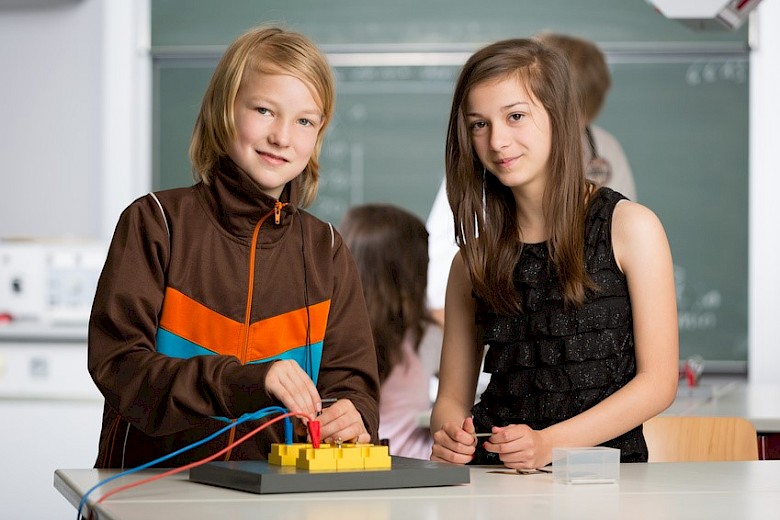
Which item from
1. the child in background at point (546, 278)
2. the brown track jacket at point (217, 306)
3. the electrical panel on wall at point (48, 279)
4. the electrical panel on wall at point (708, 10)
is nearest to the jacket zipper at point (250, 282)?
the brown track jacket at point (217, 306)

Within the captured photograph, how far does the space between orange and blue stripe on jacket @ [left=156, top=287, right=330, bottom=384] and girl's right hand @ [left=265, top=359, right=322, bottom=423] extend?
0.86ft

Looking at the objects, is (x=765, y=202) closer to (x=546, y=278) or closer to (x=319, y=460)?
(x=546, y=278)

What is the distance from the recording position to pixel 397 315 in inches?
121

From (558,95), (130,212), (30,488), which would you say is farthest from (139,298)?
(30,488)

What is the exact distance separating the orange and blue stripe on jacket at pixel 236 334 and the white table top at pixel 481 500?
214mm

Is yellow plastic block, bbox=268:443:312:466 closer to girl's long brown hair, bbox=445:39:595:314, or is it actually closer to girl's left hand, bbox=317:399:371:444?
girl's left hand, bbox=317:399:371:444

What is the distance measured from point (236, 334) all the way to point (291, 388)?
30cm

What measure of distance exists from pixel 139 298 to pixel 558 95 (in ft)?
2.59

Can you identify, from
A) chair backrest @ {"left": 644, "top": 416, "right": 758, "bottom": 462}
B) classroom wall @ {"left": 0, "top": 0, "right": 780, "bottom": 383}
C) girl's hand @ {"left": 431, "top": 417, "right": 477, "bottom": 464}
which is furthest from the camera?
classroom wall @ {"left": 0, "top": 0, "right": 780, "bottom": 383}

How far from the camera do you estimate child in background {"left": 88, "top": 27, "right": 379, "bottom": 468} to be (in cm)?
156

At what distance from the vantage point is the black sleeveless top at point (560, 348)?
1.82 m

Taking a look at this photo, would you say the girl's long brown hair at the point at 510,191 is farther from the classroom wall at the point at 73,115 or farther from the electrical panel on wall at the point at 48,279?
the classroom wall at the point at 73,115

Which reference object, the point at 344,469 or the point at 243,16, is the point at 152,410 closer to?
the point at 344,469

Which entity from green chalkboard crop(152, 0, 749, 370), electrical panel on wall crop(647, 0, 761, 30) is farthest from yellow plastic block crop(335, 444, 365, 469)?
green chalkboard crop(152, 0, 749, 370)
